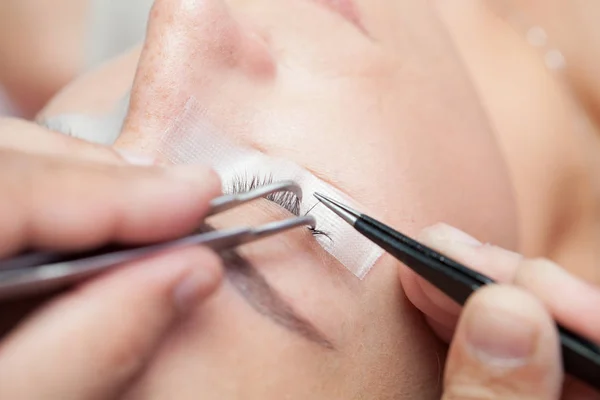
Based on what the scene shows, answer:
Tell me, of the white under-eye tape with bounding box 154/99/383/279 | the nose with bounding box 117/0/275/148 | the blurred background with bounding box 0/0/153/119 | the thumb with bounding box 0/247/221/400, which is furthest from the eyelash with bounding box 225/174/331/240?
the blurred background with bounding box 0/0/153/119

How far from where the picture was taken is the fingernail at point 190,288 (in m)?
0.47

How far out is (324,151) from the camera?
0.74 m

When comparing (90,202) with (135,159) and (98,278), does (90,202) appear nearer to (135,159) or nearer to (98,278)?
(98,278)

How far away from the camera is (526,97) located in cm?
117

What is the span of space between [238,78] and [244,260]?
27cm

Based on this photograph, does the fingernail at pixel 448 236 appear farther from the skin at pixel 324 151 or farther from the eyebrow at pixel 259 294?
the eyebrow at pixel 259 294

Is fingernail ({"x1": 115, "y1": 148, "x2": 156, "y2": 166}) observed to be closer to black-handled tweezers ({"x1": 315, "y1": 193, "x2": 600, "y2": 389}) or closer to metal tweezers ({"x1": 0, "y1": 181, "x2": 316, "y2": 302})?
metal tweezers ({"x1": 0, "y1": 181, "x2": 316, "y2": 302})

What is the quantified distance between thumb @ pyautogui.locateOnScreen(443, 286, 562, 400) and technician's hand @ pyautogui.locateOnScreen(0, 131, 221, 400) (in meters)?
0.24

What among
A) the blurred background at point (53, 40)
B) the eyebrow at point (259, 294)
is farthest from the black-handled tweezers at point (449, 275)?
the blurred background at point (53, 40)

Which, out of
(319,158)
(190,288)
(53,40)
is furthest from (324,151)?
(53,40)

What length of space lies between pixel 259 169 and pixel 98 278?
0.31 metres

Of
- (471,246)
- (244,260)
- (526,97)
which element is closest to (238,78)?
(244,260)

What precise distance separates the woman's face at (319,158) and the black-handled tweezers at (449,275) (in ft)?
0.31

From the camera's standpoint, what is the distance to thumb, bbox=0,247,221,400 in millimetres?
398
